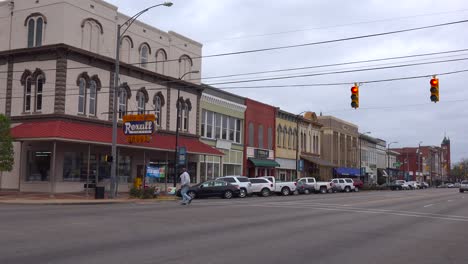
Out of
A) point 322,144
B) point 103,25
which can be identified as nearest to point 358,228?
point 103,25

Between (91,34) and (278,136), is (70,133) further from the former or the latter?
(278,136)

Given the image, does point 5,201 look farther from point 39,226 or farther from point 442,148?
point 442,148

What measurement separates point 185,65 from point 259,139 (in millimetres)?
15007

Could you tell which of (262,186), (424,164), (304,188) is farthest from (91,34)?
(424,164)

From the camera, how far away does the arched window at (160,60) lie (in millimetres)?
41188

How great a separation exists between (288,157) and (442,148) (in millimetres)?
124250

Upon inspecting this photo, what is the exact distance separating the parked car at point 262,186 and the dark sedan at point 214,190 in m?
4.99

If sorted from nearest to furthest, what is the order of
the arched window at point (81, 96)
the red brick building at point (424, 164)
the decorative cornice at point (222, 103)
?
the arched window at point (81, 96) → the decorative cornice at point (222, 103) → the red brick building at point (424, 164)

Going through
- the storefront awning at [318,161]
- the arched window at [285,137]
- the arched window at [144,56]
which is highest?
the arched window at [144,56]

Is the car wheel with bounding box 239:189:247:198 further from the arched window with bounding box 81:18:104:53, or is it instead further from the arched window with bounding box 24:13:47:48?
the arched window with bounding box 24:13:47:48

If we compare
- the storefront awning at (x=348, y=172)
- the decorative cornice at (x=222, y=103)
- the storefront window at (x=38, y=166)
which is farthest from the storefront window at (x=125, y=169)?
the storefront awning at (x=348, y=172)

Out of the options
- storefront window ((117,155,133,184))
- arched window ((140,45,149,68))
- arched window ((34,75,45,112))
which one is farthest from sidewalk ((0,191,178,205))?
arched window ((140,45,149,68))

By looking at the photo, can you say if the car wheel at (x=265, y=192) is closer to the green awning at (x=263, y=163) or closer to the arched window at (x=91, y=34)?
the green awning at (x=263, y=163)

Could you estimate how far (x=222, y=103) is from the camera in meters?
50.3
